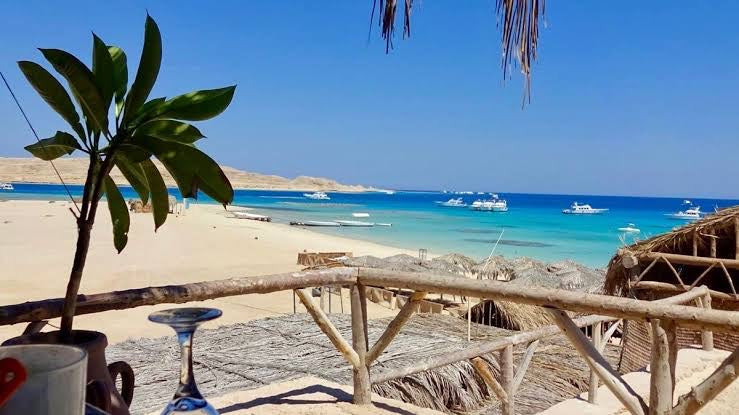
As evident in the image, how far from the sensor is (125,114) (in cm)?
120

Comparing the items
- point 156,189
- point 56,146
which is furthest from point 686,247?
point 56,146

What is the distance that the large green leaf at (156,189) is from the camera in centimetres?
131

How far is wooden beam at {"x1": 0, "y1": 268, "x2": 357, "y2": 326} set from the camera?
168 centimetres

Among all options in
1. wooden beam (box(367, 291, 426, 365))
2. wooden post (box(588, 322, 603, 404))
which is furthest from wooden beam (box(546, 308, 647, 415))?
wooden post (box(588, 322, 603, 404))

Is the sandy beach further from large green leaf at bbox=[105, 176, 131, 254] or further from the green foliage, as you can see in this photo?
the green foliage

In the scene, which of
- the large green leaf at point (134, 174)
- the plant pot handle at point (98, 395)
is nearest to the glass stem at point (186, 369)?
the plant pot handle at point (98, 395)

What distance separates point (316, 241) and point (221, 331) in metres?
18.9

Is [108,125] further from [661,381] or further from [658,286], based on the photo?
[658,286]

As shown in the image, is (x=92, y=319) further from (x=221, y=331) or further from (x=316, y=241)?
(x=316, y=241)

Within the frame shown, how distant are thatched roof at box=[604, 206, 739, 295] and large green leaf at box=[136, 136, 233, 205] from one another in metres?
6.07

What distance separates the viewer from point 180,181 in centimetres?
124

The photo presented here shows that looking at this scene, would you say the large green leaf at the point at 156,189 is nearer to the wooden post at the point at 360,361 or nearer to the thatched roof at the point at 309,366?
the wooden post at the point at 360,361

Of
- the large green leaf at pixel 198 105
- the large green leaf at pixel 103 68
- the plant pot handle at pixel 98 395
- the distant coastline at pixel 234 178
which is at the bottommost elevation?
the plant pot handle at pixel 98 395

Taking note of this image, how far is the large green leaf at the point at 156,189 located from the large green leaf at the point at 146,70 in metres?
0.14
